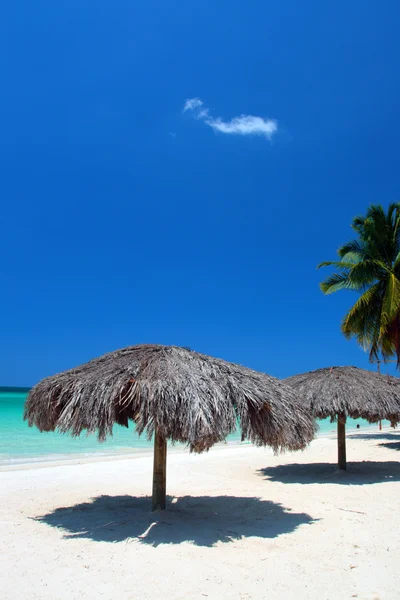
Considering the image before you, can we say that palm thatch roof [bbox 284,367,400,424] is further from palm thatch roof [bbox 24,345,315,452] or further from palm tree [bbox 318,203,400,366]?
palm tree [bbox 318,203,400,366]

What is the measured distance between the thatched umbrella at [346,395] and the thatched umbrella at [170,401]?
9.37ft

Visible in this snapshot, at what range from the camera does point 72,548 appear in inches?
171

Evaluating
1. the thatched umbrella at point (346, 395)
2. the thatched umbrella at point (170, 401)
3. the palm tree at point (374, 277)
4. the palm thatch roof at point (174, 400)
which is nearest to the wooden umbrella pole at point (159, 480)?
the thatched umbrella at point (170, 401)

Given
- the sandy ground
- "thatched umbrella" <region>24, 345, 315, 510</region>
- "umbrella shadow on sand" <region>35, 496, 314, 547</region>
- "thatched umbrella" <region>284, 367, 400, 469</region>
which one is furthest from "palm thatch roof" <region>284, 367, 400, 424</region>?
"thatched umbrella" <region>24, 345, 315, 510</region>

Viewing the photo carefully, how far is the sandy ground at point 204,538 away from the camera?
355cm

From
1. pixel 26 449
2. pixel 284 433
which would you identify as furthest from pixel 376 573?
pixel 26 449

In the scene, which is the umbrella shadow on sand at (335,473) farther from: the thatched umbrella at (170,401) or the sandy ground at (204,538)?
the thatched umbrella at (170,401)

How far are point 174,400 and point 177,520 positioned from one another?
182 cm

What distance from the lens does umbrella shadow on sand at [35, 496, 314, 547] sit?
15.4 feet

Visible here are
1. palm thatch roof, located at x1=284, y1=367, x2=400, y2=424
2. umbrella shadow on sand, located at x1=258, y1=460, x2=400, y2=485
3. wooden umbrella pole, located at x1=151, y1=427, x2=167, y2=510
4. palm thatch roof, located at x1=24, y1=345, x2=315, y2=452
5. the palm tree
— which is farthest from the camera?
the palm tree

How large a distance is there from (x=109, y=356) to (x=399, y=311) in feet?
35.9

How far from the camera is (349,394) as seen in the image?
8.09 metres

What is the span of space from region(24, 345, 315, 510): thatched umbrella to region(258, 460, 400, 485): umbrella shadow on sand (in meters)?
3.53

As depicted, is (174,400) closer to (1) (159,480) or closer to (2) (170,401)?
(2) (170,401)
